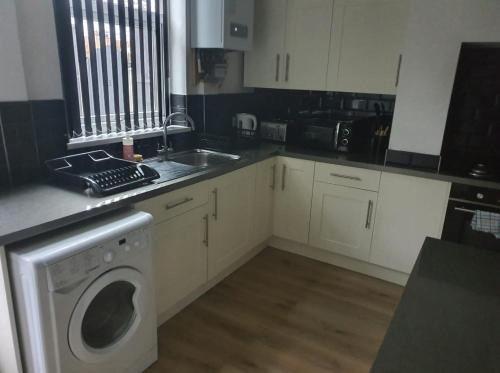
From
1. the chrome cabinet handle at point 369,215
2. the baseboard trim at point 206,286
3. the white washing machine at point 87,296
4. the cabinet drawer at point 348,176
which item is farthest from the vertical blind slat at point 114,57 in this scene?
the chrome cabinet handle at point 369,215

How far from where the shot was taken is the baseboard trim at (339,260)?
8.98 feet

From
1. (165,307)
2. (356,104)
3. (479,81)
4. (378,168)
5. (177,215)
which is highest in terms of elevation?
(479,81)

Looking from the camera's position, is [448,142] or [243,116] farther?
[243,116]

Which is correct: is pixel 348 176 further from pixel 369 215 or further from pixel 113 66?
pixel 113 66

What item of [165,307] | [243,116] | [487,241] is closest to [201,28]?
[243,116]

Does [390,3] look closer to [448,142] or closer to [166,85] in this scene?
[448,142]

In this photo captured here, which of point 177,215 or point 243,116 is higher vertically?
point 243,116

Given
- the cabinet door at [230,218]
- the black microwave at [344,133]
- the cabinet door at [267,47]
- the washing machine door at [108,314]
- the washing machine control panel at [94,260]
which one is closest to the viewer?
the washing machine control panel at [94,260]

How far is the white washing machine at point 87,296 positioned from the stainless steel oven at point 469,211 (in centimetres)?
183

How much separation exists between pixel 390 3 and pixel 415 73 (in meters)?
0.53

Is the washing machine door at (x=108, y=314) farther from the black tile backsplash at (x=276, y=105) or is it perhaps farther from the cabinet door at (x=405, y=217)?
the cabinet door at (x=405, y=217)

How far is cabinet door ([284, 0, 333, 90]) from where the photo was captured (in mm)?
2811

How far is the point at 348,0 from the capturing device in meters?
2.68

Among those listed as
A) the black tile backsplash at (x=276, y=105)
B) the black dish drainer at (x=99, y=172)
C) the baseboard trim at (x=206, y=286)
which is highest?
the black tile backsplash at (x=276, y=105)
